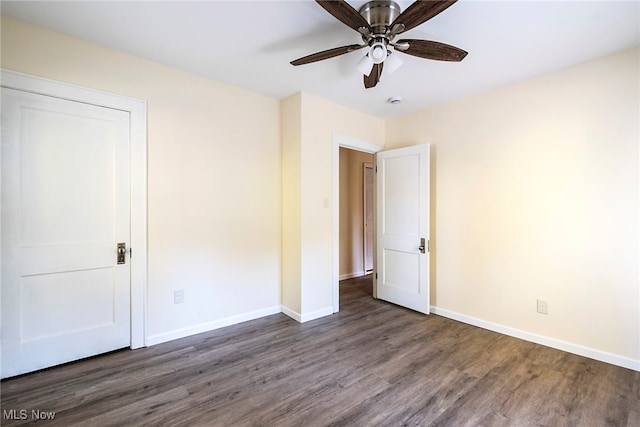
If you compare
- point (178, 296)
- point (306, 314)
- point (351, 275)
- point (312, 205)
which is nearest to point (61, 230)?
point (178, 296)

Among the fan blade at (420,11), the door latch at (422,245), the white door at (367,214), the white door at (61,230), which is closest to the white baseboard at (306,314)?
the door latch at (422,245)

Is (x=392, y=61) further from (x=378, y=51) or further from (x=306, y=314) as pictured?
(x=306, y=314)

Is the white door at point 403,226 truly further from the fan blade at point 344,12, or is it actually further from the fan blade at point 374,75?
the fan blade at point 344,12

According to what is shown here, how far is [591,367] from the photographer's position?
90.8 inches

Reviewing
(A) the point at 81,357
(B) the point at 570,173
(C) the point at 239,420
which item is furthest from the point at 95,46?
(B) the point at 570,173

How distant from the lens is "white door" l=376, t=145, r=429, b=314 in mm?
3430

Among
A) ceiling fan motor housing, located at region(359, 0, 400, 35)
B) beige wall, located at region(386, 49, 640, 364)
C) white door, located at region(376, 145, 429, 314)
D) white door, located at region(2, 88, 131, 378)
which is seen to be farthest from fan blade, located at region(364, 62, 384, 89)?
white door, located at region(2, 88, 131, 378)

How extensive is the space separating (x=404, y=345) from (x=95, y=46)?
3705mm

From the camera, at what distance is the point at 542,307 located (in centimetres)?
272

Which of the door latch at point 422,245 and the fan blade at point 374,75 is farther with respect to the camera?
the door latch at point 422,245

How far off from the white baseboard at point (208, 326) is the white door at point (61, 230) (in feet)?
0.88

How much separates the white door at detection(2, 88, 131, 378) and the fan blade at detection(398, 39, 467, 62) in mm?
2397

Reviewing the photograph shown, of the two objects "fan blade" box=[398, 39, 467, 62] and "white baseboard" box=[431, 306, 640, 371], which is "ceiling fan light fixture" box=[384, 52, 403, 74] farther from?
"white baseboard" box=[431, 306, 640, 371]

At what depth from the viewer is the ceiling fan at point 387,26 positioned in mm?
1554
